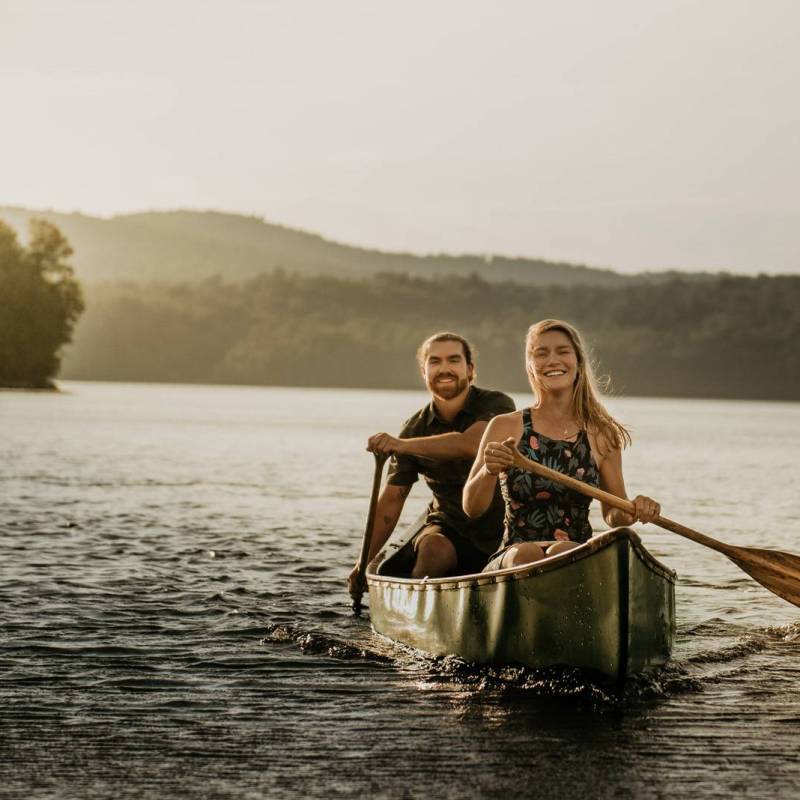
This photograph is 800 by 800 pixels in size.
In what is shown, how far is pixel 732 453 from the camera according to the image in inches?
1753

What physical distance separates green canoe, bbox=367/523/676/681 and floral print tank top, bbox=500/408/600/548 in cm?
39

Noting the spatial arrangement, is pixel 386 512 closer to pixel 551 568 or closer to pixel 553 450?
pixel 553 450

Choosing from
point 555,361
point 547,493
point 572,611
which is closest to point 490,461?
point 547,493

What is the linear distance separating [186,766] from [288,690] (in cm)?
172

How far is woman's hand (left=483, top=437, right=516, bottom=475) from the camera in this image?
6879 mm

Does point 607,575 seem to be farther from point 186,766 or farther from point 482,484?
point 186,766

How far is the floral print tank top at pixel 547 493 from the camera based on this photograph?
7363mm

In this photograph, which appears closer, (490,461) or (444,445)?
(490,461)

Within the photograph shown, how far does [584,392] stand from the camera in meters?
7.40

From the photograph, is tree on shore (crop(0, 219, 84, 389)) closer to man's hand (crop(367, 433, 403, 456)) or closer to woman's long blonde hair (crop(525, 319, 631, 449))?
man's hand (crop(367, 433, 403, 456))

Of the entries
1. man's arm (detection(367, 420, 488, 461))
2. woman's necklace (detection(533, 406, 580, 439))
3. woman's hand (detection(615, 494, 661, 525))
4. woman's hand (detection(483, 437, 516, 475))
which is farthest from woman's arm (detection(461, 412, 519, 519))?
man's arm (detection(367, 420, 488, 461))

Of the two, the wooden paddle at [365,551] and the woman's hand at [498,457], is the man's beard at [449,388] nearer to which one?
the wooden paddle at [365,551]

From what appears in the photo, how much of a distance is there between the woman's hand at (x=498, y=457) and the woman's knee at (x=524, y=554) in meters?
0.63

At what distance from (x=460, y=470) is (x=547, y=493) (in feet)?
4.85
